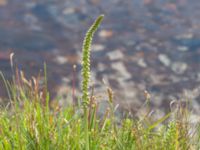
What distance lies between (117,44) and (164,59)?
0.92m

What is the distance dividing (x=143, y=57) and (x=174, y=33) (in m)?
1.16

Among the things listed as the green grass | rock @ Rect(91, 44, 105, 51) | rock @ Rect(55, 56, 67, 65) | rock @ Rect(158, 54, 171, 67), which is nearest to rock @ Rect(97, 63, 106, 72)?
rock @ Rect(55, 56, 67, 65)

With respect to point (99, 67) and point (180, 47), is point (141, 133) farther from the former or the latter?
point (180, 47)

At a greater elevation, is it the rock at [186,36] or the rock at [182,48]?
the rock at [186,36]

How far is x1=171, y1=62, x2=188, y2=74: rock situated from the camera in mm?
7223

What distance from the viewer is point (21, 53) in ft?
24.9

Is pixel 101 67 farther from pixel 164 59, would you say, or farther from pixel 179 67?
pixel 179 67

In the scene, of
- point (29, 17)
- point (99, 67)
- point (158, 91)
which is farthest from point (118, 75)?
point (29, 17)

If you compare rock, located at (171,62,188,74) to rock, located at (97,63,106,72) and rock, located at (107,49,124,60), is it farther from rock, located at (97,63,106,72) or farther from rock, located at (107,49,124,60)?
rock, located at (97,63,106,72)

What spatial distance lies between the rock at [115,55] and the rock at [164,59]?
0.56m

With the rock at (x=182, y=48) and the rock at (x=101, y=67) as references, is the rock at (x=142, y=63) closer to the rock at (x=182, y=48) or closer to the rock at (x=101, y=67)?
the rock at (x=101, y=67)

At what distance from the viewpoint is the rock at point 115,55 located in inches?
302

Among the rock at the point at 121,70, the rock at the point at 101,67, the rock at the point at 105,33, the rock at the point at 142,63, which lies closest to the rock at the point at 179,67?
the rock at the point at 142,63

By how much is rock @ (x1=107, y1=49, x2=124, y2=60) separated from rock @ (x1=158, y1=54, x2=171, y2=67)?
0.56m
